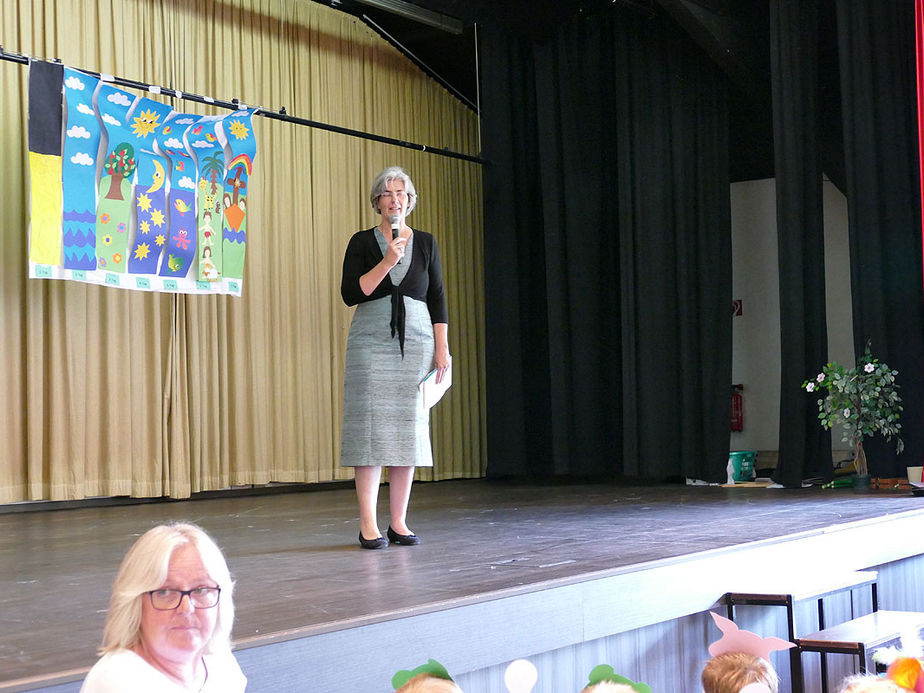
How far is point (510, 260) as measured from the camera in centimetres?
717

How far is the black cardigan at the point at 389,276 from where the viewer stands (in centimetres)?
330

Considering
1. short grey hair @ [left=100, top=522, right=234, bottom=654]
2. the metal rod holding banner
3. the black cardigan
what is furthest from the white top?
the metal rod holding banner

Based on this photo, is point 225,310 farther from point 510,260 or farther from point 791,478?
point 791,478

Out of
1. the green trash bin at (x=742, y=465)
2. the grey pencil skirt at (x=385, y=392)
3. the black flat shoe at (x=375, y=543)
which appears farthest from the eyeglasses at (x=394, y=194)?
the green trash bin at (x=742, y=465)

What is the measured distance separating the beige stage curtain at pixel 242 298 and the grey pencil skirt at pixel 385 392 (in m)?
2.61

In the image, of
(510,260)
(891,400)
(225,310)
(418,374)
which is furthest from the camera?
(510,260)

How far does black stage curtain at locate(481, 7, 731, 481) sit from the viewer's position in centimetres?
643

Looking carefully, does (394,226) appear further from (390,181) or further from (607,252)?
(607,252)

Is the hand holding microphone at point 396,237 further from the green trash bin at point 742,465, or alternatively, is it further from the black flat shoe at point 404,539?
the green trash bin at point 742,465

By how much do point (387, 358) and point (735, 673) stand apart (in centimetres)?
203

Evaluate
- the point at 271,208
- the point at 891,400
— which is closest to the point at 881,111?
the point at 891,400

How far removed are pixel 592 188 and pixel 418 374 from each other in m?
3.86

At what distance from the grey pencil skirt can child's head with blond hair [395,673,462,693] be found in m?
2.17

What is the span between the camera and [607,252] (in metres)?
6.89
